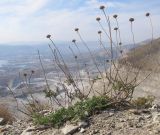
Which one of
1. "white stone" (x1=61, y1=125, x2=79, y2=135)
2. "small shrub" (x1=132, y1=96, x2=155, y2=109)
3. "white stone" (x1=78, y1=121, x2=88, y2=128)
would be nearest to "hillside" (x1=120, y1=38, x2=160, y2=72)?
"small shrub" (x1=132, y1=96, x2=155, y2=109)

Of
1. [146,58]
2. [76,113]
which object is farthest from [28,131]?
[146,58]

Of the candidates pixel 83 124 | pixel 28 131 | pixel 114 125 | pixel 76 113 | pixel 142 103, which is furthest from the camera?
pixel 142 103

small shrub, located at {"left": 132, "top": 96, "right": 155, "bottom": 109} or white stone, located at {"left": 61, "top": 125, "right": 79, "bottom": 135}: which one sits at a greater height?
white stone, located at {"left": 61, "top": 125, "right": 79, "bottom": 135}

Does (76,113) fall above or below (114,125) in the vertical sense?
above

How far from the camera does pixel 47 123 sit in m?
7.04

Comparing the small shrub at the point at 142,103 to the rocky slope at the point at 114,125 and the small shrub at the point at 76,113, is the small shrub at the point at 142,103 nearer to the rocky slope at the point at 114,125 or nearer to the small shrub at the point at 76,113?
the rocky slope at the point at 114,125

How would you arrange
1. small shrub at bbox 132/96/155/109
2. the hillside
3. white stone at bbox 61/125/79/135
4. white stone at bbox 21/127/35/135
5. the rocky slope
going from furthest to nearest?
the hillside, small shrub at bbox 132/96/155/109, white stone at bbox 21/127/35/135, white stone at bbox 61/125/79/135, the rocky slope

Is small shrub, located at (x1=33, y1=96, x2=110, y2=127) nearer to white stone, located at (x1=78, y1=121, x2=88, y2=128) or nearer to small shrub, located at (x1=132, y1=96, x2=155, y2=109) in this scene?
white stone, located at (x1=78, y1=121, x2=88, y2=128)

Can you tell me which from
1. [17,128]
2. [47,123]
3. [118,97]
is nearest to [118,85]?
[118,97]

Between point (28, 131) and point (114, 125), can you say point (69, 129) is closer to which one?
point (114, 125)

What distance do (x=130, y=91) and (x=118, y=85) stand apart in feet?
0.91

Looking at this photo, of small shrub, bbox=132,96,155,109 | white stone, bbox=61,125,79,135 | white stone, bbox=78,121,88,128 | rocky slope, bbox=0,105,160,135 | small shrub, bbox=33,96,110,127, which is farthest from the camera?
small shrub, bbox=132,96,155,109

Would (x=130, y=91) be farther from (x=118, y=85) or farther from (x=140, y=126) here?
(x=140, y=126)

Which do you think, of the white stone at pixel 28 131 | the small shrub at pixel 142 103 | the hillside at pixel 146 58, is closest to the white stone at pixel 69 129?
the white stone at pixel 28 131
